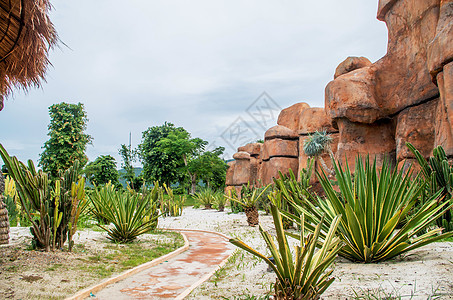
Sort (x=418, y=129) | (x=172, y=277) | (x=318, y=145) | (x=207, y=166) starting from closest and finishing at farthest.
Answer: (x=172, y=277) → (x=418, y=129) → (x=318, y=145) → (x=207, y=166)

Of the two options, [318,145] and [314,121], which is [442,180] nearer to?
[318,145]

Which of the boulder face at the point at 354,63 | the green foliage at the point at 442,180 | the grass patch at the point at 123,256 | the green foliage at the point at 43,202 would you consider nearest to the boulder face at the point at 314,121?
the boulder face at the point at 354,63

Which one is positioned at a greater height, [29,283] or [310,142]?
[310,142]

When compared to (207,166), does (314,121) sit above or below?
above

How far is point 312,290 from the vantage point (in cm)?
200

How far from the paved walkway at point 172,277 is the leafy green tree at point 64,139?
1983 cm

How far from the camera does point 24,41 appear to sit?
11.8 feet

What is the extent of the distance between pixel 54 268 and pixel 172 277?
135 centimetres

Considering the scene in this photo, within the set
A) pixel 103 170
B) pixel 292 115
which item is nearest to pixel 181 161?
pixel 103 170

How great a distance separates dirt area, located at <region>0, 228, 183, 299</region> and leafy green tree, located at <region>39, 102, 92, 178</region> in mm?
19393

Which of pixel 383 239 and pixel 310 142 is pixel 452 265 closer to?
pixel 383 239

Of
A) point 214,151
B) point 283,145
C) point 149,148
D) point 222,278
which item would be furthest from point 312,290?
point 149,148

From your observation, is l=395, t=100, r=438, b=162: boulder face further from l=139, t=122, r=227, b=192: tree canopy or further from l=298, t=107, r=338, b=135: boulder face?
l=139, t=122, r=227, b=192: tree canopy

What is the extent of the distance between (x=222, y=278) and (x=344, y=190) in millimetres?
1599
